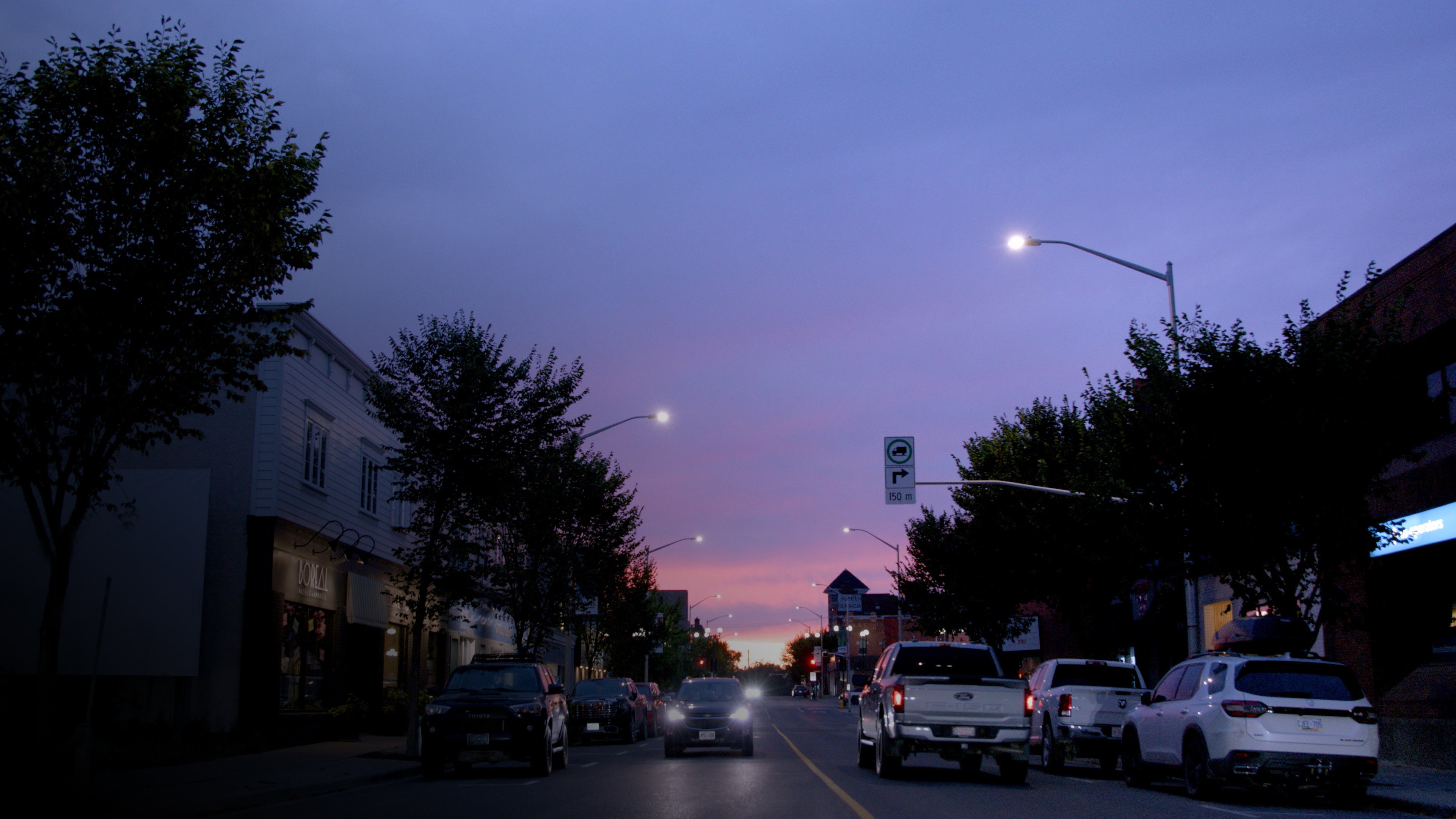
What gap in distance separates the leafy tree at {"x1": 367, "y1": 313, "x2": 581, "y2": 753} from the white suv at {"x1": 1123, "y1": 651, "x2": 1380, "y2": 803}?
47.2 ft

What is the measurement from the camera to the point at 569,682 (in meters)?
42.2

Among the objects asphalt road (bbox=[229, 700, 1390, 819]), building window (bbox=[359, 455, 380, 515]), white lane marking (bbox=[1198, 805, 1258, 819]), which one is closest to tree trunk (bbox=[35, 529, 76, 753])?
asphalt road (bbox=[229, 700, 1390, 819])

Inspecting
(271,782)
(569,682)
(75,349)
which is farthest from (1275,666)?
(569,682)

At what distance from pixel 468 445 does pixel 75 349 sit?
34.5 feet

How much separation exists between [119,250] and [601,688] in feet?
64.6

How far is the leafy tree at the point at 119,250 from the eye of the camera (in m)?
14.5

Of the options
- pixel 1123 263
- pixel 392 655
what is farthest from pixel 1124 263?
pixel 392 655

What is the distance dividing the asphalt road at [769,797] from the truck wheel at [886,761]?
180 mm

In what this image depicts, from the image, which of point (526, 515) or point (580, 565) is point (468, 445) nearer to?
point (526, 515)

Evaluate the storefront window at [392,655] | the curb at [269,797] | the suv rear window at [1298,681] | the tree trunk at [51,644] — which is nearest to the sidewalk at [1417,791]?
the suv rear window at [1298,681]

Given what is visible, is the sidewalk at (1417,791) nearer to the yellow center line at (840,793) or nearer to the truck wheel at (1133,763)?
the truck wheel at (1133,763)

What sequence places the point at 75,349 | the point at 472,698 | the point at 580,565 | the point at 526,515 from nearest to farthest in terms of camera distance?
the point at 75,349, the point at 472,698, the point at 526,515, the point at 580,565

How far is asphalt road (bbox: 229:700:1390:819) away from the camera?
12523mm

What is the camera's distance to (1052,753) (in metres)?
20.8
